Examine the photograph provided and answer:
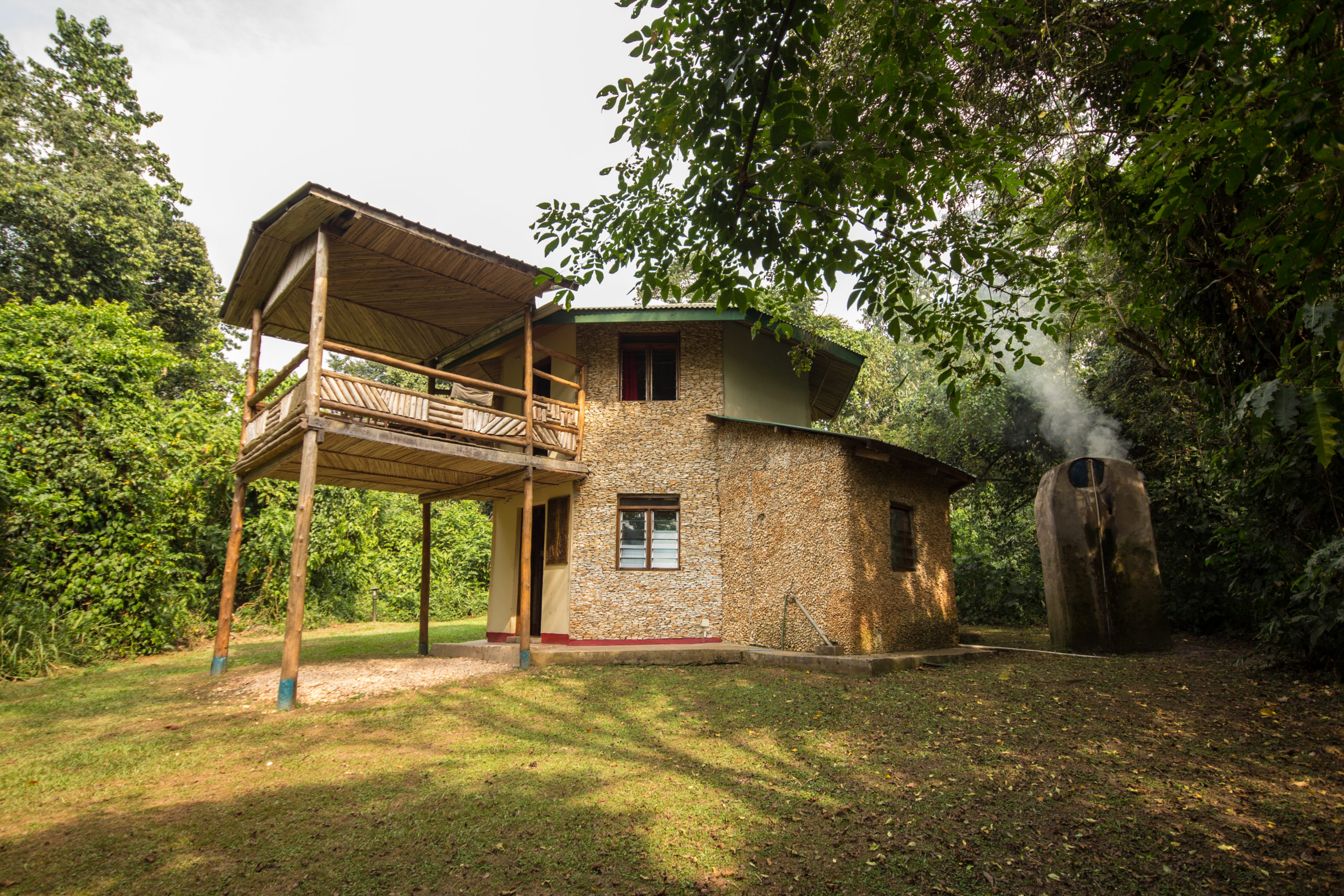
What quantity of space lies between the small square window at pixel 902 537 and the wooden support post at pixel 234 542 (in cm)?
1030

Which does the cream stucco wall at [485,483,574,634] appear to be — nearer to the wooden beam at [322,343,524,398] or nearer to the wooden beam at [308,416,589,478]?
the wooden beam at [308,416,589,478]

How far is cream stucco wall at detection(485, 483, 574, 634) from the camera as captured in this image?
1152 centimetres

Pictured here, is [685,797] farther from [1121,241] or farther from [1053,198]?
[1121,241]

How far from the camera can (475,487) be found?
11.4 metres

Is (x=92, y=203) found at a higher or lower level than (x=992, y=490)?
higher

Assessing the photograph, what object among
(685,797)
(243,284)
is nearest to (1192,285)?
(685,797)

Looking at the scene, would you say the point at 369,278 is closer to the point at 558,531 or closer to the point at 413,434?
the point at 413,434

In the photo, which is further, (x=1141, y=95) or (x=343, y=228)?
(x=343, y=228)

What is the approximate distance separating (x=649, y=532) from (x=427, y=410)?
4400 mm

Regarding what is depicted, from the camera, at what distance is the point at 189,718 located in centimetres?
692

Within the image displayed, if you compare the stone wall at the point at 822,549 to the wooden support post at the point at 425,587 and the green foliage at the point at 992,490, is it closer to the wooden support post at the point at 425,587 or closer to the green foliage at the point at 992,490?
the wooden support post at the point at 425,587

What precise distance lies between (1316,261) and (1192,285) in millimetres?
1791

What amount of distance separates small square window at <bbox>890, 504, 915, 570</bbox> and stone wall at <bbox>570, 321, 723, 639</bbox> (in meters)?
3.00

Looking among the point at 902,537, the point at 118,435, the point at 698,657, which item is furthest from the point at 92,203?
the point at 902,537
